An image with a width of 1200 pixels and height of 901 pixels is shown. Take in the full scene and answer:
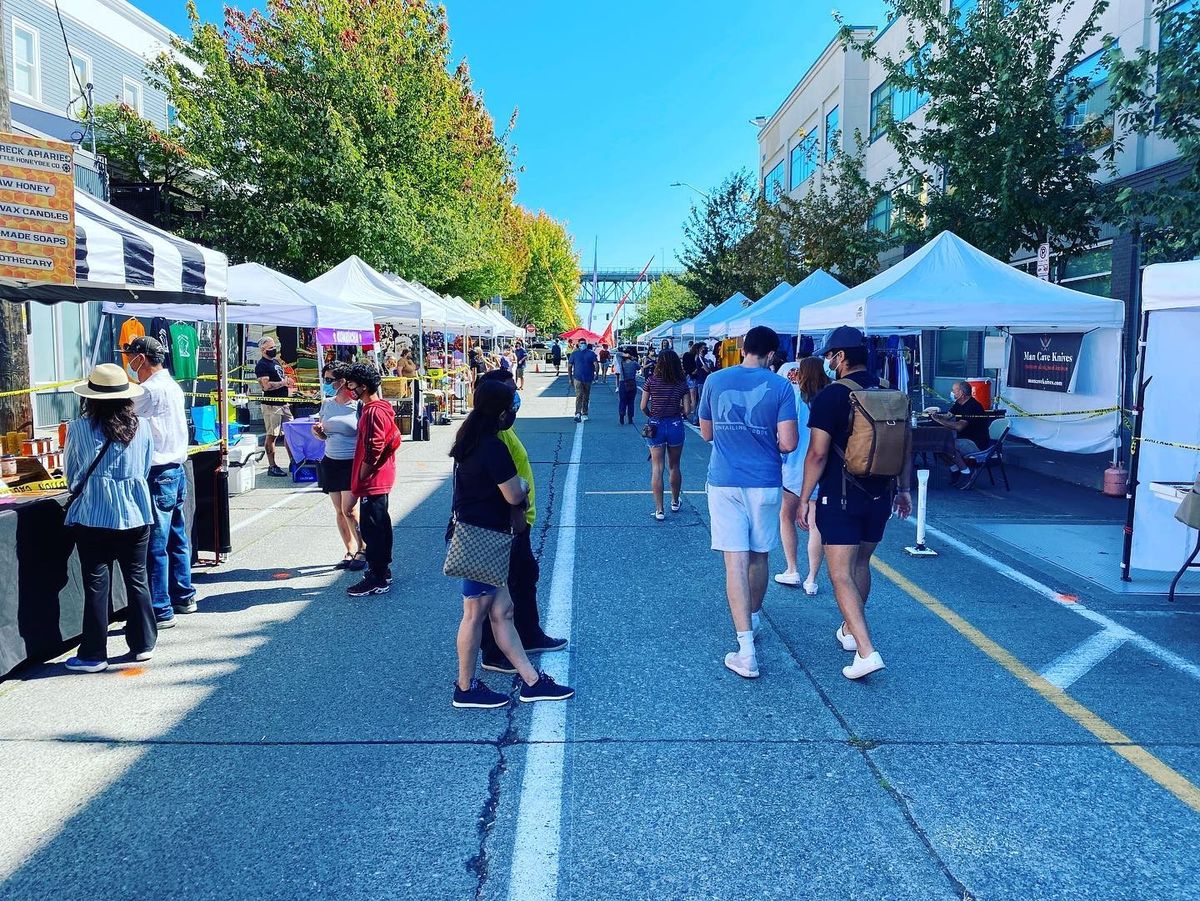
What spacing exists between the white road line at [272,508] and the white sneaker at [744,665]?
538cm

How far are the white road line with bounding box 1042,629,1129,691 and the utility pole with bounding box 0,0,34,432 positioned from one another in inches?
296

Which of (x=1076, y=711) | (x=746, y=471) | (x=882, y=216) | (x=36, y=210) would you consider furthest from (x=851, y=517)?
(x=882, y=216)

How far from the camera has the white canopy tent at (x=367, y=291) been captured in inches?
637

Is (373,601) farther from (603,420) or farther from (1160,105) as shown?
(603,420)

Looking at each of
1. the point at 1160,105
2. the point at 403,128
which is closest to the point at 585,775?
the point at 1160,105

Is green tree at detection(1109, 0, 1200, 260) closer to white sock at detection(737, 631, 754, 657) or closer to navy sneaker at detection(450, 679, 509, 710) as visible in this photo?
white sock at detection(737, 631, 754, 657)

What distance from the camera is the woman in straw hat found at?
500 centimetres

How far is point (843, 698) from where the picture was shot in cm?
477

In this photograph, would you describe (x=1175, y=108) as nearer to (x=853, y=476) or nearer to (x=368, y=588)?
(x=853, y=476)

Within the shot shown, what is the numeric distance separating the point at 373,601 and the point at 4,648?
2.29m

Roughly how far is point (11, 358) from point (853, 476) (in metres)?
6.37

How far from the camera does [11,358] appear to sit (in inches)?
281

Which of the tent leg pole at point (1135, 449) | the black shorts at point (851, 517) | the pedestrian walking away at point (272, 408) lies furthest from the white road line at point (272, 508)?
the tent leg pole at point (1135, 449)

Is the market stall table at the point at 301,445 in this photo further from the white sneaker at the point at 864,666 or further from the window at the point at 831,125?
the window at the point at 831,125
